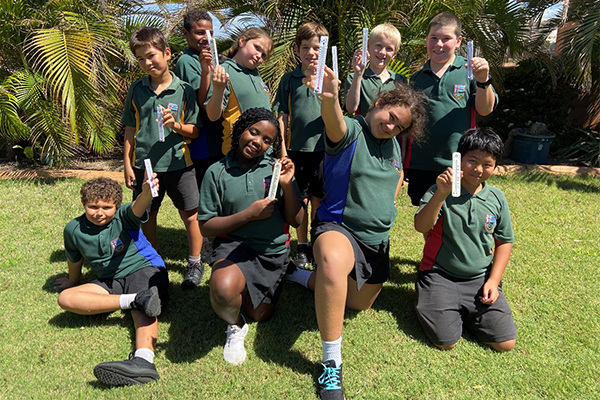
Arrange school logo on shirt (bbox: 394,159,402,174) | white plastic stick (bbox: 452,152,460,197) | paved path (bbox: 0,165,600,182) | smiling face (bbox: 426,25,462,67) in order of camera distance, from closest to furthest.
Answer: white plastic stick (bbox: 452,152,460,197), school logo on shirt (bbox: 394,159,402,174), smiling face (bbox: 426,25,462,67), paved path (bbox: 0,165,600,182)

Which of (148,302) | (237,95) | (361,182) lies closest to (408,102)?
(361,182)

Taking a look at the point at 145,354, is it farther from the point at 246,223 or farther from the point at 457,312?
the point at 457,312

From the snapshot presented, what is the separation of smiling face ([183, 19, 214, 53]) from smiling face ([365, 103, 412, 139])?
62.8 inches

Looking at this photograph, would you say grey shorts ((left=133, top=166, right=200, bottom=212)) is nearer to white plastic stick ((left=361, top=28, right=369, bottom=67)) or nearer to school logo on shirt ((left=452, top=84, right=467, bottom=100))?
white plastic stick ((left=361, top=28, right=369, bottom=67))

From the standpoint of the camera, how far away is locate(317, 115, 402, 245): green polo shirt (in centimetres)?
274

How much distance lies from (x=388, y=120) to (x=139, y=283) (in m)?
1.98

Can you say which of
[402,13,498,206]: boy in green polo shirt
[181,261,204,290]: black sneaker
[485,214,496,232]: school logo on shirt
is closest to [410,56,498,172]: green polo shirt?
[402,13,498,206]: boy in green polo shirt

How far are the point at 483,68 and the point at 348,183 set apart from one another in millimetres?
1155

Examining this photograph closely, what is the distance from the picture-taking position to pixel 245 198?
113 inches

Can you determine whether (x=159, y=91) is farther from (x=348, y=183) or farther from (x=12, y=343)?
(x=12, y=343)

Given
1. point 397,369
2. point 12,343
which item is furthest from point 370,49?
point 12,343

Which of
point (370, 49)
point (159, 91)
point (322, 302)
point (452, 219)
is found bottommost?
point (322, 302)

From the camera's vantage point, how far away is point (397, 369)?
2715 mm

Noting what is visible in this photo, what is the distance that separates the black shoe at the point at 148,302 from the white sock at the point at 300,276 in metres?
1.07
